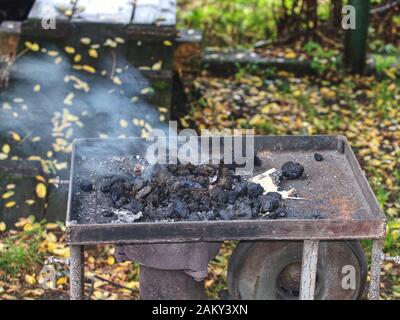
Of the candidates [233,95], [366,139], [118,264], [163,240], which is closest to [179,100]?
[233,95]

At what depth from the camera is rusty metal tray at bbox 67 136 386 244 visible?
15.7 feet

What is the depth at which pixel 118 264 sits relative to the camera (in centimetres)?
671

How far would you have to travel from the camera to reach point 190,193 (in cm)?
529

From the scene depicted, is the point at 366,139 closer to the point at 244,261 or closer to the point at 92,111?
the point at 92,111

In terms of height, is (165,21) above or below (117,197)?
above

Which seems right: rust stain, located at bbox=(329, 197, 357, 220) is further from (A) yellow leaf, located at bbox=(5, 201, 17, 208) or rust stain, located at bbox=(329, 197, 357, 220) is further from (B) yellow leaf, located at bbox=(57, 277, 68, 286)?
(A) yellow leaf, located at bbox=(5, 201, 17, 208)

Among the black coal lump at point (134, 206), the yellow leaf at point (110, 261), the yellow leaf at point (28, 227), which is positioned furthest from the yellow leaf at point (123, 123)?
the black coal lump at point (134, 206)

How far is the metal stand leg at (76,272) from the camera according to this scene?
498cm

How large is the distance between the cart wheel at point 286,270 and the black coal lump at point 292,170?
49 cm

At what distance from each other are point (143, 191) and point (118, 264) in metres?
1.63

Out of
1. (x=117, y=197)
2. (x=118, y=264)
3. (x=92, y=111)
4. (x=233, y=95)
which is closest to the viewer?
(x=117, y=197)

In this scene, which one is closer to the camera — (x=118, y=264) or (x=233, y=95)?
(x=118, y=264)

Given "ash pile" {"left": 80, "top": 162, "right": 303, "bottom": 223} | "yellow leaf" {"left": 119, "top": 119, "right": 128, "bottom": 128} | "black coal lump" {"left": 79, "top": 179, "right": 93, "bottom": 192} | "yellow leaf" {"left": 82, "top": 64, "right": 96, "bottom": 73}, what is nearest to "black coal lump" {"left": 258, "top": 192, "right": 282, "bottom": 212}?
"ash pile" {"left": 80, "top": 162, "right": 303, "bottom": 223}

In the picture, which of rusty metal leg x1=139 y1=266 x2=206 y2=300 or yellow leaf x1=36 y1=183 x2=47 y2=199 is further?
yellow leaf x1=36 y1=183 x2=47 y2=199
